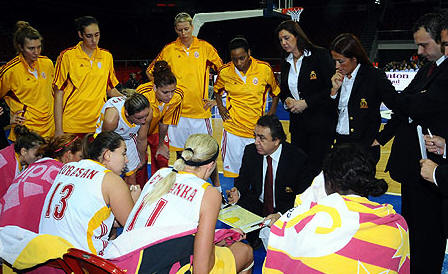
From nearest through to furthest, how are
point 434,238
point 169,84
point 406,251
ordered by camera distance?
1. point 406,251
2. point 434,238
3. point 169,84

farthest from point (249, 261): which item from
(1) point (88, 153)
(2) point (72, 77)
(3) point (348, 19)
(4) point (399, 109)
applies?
(3) point (348, 19)

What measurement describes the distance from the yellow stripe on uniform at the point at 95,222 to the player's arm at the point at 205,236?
687 millimetres

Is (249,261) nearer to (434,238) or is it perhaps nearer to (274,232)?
(274,232)

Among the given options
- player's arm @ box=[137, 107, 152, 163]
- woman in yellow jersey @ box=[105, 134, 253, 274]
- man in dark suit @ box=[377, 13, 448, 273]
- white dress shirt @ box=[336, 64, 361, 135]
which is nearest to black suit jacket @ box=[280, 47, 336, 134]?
white dress shirt @ box=[336, 64, 361, 135]

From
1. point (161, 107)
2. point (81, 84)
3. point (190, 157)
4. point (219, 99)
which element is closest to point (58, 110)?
point (81, 84)

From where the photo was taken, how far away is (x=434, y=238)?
9.78ft

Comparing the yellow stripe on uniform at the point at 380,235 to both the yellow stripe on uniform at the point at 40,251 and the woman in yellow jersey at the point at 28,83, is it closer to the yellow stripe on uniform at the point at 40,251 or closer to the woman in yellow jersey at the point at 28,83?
the yellow stripe on uniform at the point at 40,251

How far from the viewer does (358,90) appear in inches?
146

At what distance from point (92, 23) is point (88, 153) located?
215 cm

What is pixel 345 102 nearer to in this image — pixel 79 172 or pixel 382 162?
pixel 79 172

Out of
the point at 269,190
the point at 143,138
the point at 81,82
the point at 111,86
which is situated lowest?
the point at 269,190

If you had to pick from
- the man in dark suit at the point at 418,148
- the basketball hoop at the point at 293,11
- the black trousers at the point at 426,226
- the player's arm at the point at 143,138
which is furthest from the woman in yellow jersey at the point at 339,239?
the basketball hoop at the point at 293,11

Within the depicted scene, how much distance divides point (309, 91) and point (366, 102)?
0.76 m

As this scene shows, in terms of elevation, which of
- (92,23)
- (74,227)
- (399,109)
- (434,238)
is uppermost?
(92,23)
